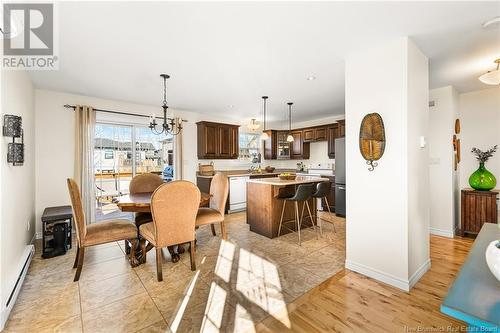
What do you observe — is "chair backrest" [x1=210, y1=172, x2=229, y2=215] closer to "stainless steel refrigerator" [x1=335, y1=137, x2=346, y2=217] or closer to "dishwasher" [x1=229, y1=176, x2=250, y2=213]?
"dishwasher" [x1=229, y1=176, x2=250, y2=213]

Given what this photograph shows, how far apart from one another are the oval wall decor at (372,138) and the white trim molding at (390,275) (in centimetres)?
112

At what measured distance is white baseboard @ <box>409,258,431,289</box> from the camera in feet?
7.38

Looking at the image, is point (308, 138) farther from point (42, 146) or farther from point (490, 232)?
point (42, 146)

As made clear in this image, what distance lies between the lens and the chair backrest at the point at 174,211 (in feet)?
7.73

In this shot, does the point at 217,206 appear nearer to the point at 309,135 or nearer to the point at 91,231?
the point at 91,231

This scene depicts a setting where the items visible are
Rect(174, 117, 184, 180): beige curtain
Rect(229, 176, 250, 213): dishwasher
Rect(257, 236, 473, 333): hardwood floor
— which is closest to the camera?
Rect(257, 236, 473, 333): hardwood floor

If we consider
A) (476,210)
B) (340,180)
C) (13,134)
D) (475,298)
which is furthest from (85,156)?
(476,210)

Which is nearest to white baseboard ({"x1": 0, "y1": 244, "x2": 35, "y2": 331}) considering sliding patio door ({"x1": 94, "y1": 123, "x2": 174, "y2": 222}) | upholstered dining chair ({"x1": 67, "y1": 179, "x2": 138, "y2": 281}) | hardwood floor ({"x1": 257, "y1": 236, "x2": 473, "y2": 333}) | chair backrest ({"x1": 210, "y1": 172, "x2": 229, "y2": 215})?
upholstered dining chair ({"x1": 67, "y1": 179, "x2": 138, "y2": 281})

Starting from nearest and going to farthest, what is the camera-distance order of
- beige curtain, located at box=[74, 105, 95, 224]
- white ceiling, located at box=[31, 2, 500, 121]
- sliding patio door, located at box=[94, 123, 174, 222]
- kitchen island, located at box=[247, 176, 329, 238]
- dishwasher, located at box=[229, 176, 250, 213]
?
white ceiling, located at box=[31, 2, 500, 121] < kitchen island, located at box=[247, 176, 329, 238] < beige curtain, located at box=[74, 105, 95, 224] < sliding patio door, located at box=[94, 123, 174, 222] < dishwasher, located at box=[229, 176, 250, 213]

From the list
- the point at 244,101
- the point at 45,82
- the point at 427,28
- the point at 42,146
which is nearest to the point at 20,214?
the point at 42,146

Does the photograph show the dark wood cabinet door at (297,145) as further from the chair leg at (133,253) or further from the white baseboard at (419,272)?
the chair leg at (133,253)

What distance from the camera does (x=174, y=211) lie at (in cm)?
245

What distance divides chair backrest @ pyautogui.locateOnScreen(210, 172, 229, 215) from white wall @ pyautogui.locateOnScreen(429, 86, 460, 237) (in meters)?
3.56

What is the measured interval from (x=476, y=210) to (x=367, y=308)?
3.14m
